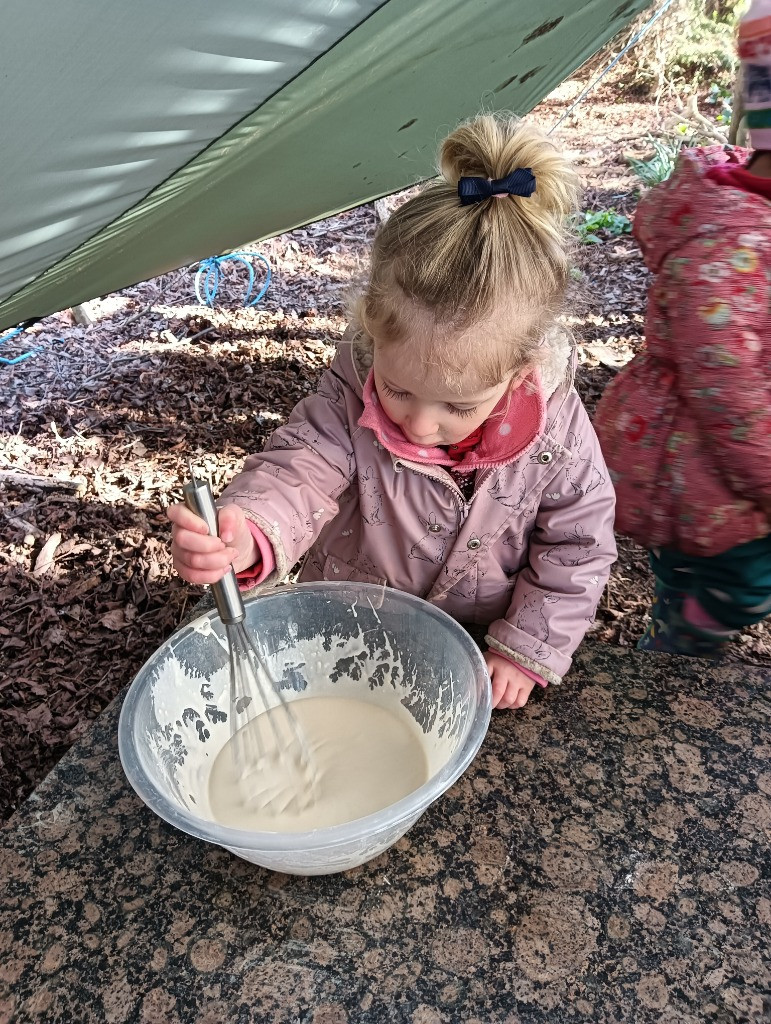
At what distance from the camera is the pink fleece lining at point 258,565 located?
1.25 m

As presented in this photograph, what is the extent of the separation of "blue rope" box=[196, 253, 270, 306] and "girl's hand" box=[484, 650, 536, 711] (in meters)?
3.16

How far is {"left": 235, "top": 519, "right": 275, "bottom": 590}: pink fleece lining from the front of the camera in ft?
4.11

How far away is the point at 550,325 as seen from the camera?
1.27 meters

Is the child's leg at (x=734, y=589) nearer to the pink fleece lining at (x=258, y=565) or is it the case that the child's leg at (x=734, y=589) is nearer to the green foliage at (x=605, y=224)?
the pink fleece lining at (x=258, y=565)

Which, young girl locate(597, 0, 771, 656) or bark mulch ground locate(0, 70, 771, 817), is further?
bark mulch ground locate(0, 70, 771, 817)

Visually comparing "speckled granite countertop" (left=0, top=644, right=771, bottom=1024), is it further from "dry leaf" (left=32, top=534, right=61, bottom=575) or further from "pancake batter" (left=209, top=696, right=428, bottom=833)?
"dry leaf" (left=32, top=534, right=61, bottom=575)

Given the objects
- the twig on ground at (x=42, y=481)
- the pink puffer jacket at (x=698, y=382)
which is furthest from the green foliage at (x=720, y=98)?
the pink puffer jacket at (x=698, y=382)

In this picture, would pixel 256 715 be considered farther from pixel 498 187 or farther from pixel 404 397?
pixel 498 187

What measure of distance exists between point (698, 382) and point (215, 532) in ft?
2.71

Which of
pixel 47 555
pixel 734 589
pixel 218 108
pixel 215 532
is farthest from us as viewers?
pixel 47 555

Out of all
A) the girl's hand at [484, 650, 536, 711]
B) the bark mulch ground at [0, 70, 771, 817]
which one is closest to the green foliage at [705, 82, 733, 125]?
the bark mulch ground at [0, 70, 771, 817]

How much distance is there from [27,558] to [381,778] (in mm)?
1832

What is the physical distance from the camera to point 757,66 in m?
1.25

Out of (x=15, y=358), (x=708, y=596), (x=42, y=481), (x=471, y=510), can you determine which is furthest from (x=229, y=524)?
(x=15, y=358)
